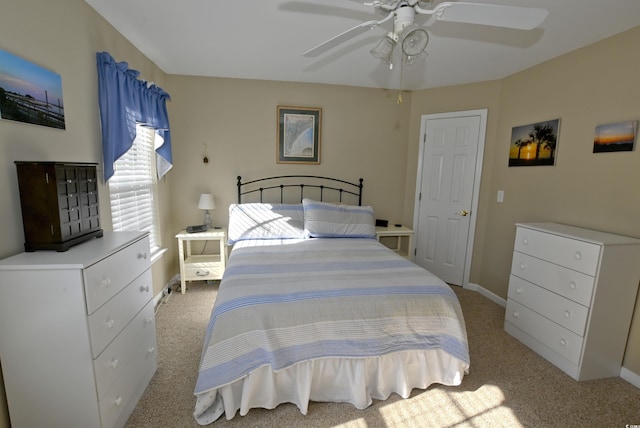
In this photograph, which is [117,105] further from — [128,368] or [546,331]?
[546,331]

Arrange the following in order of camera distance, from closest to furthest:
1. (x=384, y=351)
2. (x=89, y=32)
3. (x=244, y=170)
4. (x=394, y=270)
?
1. (x=384, y=351)
2. (x=89, y=32)
3. (x=394, y=270)
4. (x=244, y=170)

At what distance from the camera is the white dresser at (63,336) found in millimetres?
1213

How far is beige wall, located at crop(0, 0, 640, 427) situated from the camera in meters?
1.58

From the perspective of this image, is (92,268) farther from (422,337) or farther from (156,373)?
(422,337)

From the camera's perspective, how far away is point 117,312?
149 cm

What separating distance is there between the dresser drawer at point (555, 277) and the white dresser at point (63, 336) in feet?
9.62

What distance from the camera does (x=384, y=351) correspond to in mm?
1698

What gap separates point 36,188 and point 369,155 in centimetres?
322

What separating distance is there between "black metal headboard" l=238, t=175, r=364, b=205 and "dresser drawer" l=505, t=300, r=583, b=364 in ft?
6.70

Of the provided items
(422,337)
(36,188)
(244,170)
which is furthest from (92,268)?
(244,170)

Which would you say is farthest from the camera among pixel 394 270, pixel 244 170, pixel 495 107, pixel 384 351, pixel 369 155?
pixel 369 155

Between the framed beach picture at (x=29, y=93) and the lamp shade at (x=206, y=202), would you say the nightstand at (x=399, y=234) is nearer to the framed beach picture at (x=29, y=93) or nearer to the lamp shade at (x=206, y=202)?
the lamp shade at (x=206, y=202)

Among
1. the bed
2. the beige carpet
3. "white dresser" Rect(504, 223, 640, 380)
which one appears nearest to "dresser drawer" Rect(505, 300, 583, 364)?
"white dresser" Rect(504, 223, 640, 380)

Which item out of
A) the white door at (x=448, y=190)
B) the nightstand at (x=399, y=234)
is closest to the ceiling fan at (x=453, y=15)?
the white door at (x=448, y=190)
